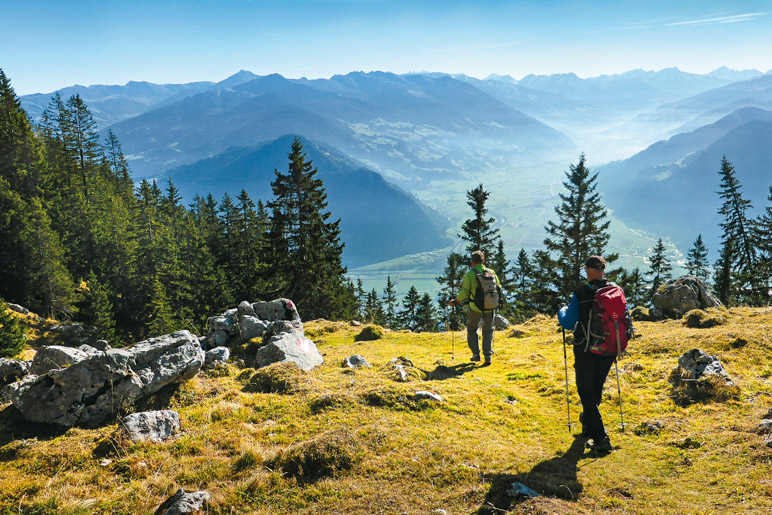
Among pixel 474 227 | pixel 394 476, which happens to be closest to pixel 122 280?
pixel 474 227

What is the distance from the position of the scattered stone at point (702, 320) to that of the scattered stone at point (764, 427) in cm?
930

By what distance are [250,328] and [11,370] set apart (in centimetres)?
726

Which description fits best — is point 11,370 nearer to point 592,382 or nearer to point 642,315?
point 592,382

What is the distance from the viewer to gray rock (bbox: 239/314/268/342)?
15.4 metres

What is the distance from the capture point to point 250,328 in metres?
15.6

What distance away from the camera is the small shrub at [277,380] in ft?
31.3

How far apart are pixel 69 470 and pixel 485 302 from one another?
10272 millimetres

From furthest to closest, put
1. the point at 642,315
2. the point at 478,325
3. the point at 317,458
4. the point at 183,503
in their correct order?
the point at 642,315
the point at 478,325
the point at 317,458
the point at 183,503

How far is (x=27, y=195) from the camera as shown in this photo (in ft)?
159

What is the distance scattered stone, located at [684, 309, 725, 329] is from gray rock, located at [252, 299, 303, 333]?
17.2 meters

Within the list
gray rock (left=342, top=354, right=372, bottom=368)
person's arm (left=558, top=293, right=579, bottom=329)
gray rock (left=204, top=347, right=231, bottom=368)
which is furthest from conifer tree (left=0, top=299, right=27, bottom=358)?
person's arm (left=558, top=293, right=579, bottom=329)

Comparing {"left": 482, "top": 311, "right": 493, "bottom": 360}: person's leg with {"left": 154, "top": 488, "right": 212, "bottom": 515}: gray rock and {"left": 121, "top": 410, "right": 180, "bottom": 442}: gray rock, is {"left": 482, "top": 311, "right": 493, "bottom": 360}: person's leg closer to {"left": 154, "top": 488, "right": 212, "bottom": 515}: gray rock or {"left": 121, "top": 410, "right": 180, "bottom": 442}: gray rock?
{"left": 121, "top": 410, "right": 180, "bottom": 442}: gray rock

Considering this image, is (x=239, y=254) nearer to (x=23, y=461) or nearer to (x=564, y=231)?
(x=564, y=231)

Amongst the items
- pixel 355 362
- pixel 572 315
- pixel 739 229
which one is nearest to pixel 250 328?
pixel 355 362
